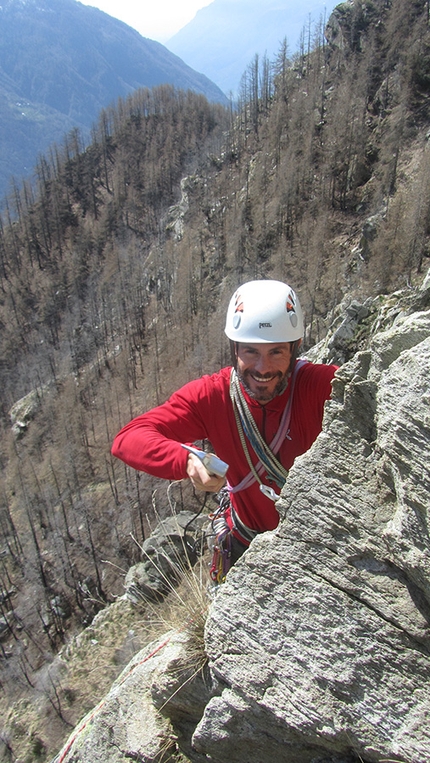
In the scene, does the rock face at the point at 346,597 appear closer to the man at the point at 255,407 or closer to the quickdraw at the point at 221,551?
the man at the point at 255,407

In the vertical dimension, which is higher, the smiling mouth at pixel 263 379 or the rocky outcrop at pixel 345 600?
the smiling mouth at pixel 263 379

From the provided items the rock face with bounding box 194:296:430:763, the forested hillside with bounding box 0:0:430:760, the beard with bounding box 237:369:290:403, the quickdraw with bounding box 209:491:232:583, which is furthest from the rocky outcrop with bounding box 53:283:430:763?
the forested hillside with bounding box 0:0:430:760

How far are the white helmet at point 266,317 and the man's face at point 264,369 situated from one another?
0.22 ft

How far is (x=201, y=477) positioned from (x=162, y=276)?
6647 cm

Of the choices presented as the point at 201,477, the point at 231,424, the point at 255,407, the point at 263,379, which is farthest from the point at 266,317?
the point at 201,477

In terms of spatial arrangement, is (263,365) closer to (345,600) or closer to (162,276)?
(345,600)

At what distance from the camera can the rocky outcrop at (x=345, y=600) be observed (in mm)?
2148

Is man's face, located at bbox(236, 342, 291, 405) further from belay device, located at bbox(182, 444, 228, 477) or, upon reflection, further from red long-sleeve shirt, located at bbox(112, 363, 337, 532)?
belay device, located at bbox(182, 444, 228, 477)

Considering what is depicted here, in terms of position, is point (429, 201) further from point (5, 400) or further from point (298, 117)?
point (5, 400)

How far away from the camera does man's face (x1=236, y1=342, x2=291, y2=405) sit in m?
3.15

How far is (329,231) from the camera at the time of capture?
4844cm

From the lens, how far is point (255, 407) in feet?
10.9

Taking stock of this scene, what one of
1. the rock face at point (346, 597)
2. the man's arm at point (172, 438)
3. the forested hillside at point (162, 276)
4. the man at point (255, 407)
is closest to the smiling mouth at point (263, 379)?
the man at point (255, 407)

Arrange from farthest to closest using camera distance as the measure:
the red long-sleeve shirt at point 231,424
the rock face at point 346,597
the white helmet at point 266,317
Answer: the white helmet at point 266,317 → the red long-sleeve shirt at point 231,424 → the rock face at point 346,597
